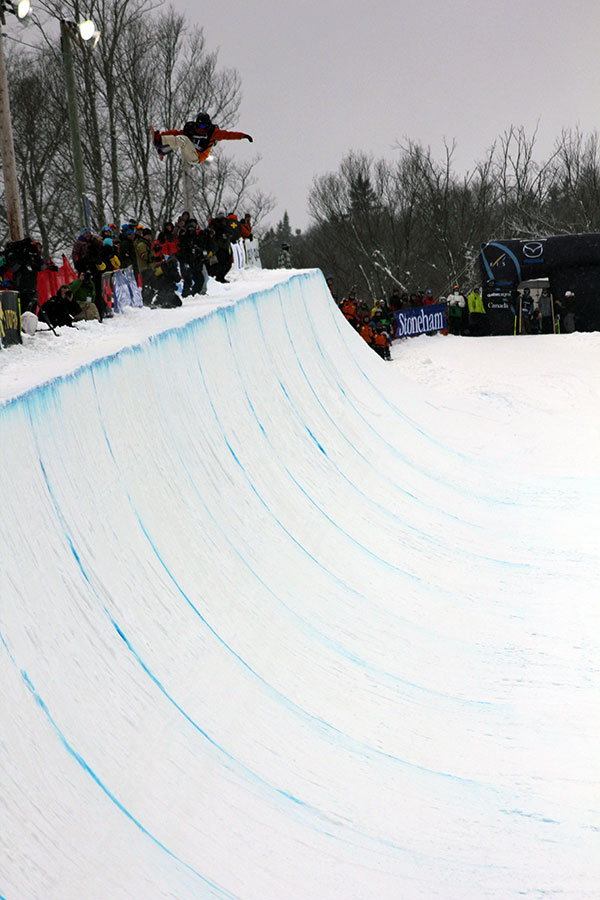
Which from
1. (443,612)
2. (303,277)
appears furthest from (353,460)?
(303,277)

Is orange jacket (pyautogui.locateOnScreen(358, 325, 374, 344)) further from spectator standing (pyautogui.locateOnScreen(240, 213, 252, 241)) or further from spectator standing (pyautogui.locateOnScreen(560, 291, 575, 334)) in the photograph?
spectator standing (pyautogui.locateOnScreen(560, 291, 575, 334))

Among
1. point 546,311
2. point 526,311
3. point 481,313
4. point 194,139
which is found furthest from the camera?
point 481,313

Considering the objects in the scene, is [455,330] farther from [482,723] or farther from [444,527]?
[482,723]

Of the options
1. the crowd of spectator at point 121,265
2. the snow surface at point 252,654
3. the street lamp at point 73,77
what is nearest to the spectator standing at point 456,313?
the crowd of spectator at point 121,265

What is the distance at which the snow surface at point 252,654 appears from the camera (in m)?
3.89

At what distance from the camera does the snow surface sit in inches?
153

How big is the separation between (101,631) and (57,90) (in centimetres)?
2589

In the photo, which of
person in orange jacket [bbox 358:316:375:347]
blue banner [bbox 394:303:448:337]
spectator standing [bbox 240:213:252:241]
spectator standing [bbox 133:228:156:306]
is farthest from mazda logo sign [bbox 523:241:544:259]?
spectator standing [bbox 133:228:156:306]

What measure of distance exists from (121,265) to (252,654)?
264 inches

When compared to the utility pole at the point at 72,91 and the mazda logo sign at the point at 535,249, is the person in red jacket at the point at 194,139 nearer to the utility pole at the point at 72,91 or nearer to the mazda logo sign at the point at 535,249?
the utility pole at the point at 72,91

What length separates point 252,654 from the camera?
18.2 ft

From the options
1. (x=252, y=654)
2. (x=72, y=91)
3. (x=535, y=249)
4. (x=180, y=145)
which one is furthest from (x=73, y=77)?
(x=535, y=249)

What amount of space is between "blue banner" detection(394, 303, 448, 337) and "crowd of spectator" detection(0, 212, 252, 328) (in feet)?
26.7

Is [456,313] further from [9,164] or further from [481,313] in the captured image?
[9,164]
